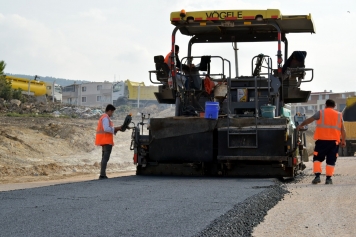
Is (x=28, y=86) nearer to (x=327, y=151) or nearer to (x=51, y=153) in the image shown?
(x=51, y=153)

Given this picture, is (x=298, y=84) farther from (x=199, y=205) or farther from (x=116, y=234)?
(x=116, y=234)

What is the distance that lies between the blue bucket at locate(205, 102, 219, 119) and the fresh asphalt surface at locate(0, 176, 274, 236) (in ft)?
4.11

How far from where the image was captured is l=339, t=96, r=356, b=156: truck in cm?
2684

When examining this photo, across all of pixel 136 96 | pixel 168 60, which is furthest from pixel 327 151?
pixel 136 96

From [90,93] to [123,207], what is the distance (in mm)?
59464

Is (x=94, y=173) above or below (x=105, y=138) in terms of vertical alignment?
below

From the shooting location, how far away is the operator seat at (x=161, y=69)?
1118 cm

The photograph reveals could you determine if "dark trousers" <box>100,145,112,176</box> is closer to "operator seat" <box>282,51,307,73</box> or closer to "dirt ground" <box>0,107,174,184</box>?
"dirt ground" <box>0,107,174,184</box>

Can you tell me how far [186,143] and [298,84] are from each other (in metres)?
2.28

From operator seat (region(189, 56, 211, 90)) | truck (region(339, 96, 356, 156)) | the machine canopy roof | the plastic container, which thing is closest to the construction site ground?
the plastic container

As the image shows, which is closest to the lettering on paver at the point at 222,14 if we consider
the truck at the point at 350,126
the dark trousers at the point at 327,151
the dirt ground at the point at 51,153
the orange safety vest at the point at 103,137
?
the dark trousers at the point at 327,151

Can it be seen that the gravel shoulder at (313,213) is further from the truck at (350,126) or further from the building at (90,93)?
the building at (90,93)

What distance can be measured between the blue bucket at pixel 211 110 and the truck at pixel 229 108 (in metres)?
0.02

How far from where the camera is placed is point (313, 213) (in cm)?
706
